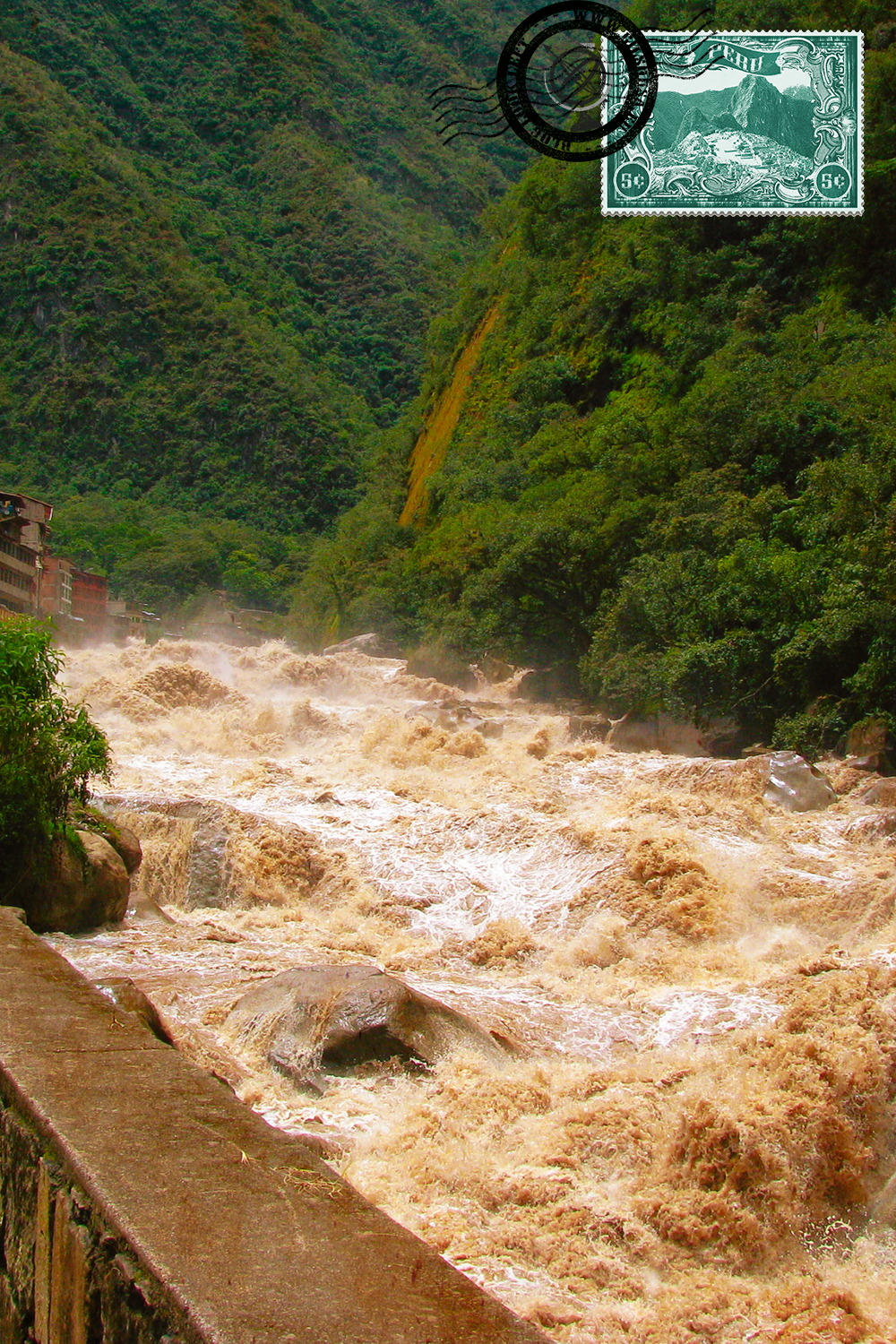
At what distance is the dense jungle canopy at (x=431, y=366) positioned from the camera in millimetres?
19766

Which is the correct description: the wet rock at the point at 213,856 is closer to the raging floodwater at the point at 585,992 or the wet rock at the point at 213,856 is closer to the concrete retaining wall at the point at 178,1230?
the raging floodwater at the point at 585,992

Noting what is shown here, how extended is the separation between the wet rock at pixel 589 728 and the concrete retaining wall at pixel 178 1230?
1620cm

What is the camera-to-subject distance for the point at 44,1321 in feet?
8.91

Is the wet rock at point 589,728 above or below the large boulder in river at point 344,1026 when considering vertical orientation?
below

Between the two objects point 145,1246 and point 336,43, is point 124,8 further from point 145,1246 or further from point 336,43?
point 145,1246

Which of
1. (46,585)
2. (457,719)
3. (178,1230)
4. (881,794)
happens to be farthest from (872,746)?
(46,585)

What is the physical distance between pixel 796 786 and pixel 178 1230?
1189 cm

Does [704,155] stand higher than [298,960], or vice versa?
[704,155]

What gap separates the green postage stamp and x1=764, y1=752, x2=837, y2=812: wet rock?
8811mm

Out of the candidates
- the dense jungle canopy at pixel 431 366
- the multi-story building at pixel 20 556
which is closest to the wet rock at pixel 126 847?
the dense jungle canopy at pixel 431 366

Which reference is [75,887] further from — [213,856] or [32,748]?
[213,856]

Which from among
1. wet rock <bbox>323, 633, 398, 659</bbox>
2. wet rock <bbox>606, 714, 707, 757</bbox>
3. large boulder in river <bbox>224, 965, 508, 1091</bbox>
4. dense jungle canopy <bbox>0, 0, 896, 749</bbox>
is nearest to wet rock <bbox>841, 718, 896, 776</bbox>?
dense jungle canopy <bbox>0, 0, 896, 749</bbox>

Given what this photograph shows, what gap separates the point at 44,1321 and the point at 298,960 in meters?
6.36

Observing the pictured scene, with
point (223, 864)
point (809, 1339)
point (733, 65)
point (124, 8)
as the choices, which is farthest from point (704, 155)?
point (124, 8)
